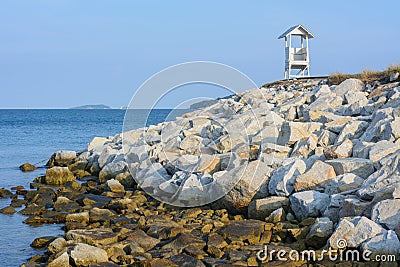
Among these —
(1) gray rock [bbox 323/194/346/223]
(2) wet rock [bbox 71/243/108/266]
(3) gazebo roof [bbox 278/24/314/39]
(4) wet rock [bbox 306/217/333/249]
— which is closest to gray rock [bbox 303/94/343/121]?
(1) gray rock [bbox 323/194/346/223]

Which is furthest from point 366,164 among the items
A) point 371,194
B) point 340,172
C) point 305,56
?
point 305,56

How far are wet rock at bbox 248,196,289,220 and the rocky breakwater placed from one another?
2cm

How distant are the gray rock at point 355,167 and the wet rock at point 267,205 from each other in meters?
1.03

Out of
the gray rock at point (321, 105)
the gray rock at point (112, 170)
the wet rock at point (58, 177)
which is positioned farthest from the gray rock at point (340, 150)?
the wet rock at point (58, 177)

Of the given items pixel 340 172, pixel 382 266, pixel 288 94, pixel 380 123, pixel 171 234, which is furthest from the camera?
pixel 288 94

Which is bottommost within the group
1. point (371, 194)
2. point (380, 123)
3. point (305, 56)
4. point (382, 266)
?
point (382, 266)

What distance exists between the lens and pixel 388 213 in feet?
22.5

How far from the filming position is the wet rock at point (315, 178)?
8688 mm

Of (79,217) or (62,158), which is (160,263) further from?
(62,158)

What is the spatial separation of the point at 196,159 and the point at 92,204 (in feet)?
7.84

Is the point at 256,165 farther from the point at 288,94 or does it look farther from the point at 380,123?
the point at 288,94

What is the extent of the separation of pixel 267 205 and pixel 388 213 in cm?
226

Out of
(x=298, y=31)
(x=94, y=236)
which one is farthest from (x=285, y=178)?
(x=298, y=31)

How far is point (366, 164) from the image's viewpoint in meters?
8.63
